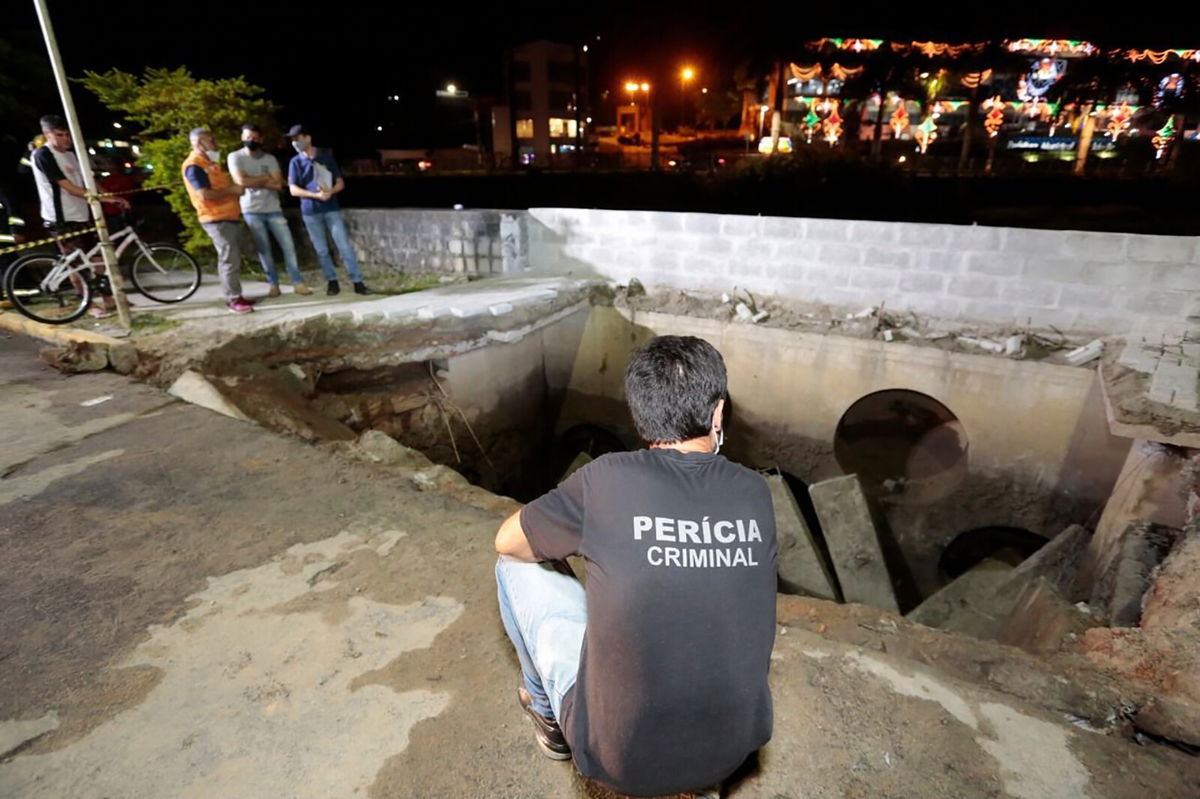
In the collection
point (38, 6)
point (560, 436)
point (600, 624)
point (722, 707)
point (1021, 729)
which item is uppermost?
point (38, 6)

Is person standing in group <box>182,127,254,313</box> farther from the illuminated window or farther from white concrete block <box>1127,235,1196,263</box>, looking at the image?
the illuminated window

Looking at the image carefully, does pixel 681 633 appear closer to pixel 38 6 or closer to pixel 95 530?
pixel 95 530

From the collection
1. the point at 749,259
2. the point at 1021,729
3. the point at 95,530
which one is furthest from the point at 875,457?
the point at 95,530

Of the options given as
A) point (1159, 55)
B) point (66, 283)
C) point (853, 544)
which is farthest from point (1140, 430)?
point (1159, 55)

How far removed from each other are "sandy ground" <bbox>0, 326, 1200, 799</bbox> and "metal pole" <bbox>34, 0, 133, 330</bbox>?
2.41 meters

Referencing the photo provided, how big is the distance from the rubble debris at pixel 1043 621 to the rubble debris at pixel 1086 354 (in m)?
2.24

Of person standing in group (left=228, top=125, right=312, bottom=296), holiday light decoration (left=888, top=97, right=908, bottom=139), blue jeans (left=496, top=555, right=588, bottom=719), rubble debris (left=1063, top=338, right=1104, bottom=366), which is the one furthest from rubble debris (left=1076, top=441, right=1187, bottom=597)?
holiday light decoration (left=888, top=97, right=908, bottom=139)

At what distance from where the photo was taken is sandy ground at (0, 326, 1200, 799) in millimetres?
1773

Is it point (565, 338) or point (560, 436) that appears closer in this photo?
point (565, 338)

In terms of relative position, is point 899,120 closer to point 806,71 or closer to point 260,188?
point 806,71

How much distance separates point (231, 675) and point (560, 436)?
539cm

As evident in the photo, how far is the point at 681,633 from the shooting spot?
1267mm

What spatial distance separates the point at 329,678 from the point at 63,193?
19.8ft

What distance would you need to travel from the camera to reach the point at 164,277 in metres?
6.93
